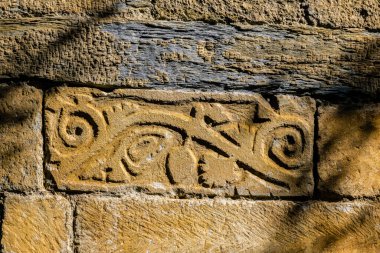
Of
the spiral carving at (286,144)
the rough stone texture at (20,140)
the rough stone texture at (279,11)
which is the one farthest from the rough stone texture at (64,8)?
the spiral carving at (286,144)

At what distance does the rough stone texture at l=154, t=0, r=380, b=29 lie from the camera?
2.71 meters

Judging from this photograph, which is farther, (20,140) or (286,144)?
(286,144)

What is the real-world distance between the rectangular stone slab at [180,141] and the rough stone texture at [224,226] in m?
0.07

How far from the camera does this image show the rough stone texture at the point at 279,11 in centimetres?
271

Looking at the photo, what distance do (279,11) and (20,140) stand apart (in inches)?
49.9

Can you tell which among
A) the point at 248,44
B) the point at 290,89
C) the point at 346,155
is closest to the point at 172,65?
the point at 248,44

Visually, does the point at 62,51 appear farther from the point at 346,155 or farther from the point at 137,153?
the point at 346,155

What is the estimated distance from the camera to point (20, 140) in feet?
8.67

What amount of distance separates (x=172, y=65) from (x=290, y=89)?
0.54 m

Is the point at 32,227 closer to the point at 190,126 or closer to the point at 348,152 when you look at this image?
the point at 190,126

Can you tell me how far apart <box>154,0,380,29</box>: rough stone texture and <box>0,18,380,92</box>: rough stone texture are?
38mm

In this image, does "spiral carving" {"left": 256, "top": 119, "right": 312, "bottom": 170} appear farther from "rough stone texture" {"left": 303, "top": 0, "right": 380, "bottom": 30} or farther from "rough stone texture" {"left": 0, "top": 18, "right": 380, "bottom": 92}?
"rough stone texture" {"left": 303, "top": 0, "right": 380, "bottom": 30}

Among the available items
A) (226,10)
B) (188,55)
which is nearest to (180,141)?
(188,55)

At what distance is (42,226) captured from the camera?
2.62 metres
